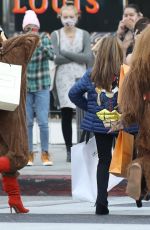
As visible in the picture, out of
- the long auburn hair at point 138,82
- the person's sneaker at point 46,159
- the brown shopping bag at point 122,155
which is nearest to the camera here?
the long auburn hair at point 138,82

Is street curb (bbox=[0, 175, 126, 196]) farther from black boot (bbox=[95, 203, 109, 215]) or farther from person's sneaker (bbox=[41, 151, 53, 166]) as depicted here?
black boot (bbox=[95, 203, 109, 215])

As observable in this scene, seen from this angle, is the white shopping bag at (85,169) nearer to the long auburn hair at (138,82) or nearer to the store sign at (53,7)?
the long auburn hair at (138,82)

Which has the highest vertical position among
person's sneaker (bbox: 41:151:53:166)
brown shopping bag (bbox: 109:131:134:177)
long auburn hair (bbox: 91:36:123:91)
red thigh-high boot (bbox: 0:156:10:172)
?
long auburn hair (bbox: 91:36:123:91)

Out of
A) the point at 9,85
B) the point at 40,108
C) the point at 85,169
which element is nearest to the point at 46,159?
the point at 40,108

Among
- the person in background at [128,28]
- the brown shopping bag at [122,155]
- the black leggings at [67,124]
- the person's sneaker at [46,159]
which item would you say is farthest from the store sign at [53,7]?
the brown shopping bag at [122,155]

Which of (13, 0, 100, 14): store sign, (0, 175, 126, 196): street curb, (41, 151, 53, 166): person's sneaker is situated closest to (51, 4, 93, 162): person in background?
(41, 151, 53, 166): person's sneaker

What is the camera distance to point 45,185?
12.3 m

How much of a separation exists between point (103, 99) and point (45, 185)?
301cm

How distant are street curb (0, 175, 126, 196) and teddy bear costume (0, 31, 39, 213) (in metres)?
2.85

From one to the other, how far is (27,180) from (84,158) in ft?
8.13

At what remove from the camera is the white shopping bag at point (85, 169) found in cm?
995

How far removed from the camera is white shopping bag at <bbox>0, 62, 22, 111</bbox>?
8.93 m

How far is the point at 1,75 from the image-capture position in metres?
9.02

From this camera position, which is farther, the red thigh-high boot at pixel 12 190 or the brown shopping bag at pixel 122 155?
the red thigh-high boot at pixel 12 190
